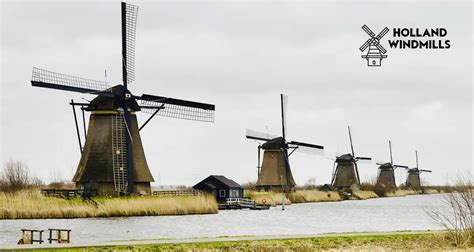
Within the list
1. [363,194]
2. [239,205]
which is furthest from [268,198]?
[363,194]

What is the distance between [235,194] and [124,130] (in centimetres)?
1500

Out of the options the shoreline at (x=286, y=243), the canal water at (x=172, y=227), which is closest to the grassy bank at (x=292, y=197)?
the canal water at (x=172, y=227)

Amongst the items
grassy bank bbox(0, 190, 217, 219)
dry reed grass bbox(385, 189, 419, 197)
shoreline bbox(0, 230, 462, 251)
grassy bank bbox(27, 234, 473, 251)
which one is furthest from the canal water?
dry reed grass bbox(385, 189, 419, 197)

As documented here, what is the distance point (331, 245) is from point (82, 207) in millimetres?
20677

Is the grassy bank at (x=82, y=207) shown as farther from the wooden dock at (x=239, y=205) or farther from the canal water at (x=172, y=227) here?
the wooden dock at (x=239, y=205)

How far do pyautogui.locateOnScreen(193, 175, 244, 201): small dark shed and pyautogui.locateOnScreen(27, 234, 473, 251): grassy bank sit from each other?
3287 cm

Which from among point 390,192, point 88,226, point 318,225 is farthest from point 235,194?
point 390,192

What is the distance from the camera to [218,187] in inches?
2188

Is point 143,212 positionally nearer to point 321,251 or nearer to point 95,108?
point 95,108

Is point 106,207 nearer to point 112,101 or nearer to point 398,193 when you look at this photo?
point 112,101

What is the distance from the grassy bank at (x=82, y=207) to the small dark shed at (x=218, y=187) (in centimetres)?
1176

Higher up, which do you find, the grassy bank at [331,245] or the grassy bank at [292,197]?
the grassy bank at [292,197]

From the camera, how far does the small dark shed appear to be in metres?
55.2

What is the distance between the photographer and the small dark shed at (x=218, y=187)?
55.2m
